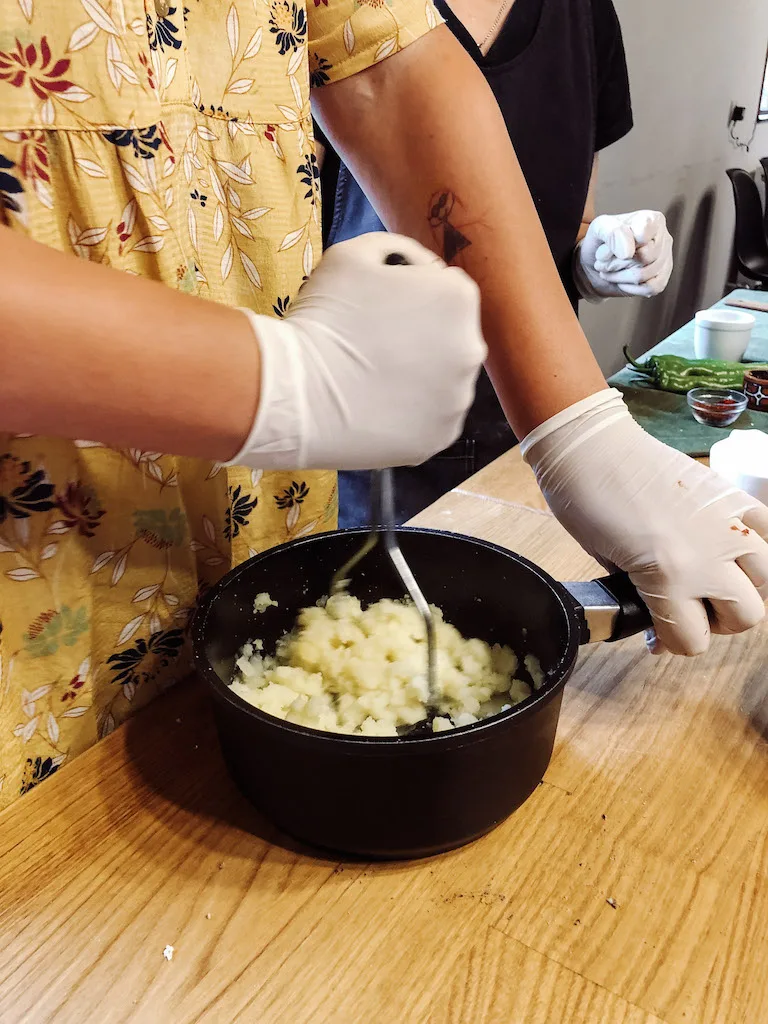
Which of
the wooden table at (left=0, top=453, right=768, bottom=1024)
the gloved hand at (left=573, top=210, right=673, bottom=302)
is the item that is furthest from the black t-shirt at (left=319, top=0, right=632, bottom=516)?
the wooden table at (left=0, top=453, right=768, bottom=1024)

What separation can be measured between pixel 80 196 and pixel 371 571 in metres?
0.47

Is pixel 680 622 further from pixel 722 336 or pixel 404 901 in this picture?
pixel 722 336

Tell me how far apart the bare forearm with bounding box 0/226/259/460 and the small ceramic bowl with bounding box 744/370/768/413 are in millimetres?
1565

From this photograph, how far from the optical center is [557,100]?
1.80 meters

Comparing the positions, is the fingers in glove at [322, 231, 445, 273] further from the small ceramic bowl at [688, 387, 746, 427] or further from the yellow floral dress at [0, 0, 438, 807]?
the small ceramic bowl at [688, 387, 746, 427]

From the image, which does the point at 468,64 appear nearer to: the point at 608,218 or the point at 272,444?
the point at 272,444

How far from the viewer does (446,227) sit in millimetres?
862

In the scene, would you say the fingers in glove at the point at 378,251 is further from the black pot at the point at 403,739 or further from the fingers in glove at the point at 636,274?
the fingers in glove at the point at 636,274

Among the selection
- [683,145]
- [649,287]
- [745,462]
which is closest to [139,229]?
[745,462]

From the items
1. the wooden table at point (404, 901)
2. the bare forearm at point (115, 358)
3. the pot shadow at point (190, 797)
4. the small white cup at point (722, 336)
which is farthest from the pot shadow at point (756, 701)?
the small white cup at point (722, 336)

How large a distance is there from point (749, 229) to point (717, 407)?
11.8ft

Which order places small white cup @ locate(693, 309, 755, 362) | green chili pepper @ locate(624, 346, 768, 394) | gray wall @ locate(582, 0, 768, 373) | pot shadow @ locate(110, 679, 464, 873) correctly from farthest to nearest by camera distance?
1. gray wall @ locate(582, 0, 768, 373)
2. small white cup @ locate(693, 309, 755, 362)
3. green chili pepper @ locate(624, 346, 768, 394)
4. pot shadow @ locate(110, 679, 464, 873)

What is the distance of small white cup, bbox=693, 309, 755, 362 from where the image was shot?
203 cm

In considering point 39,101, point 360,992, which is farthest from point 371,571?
point 39,101
